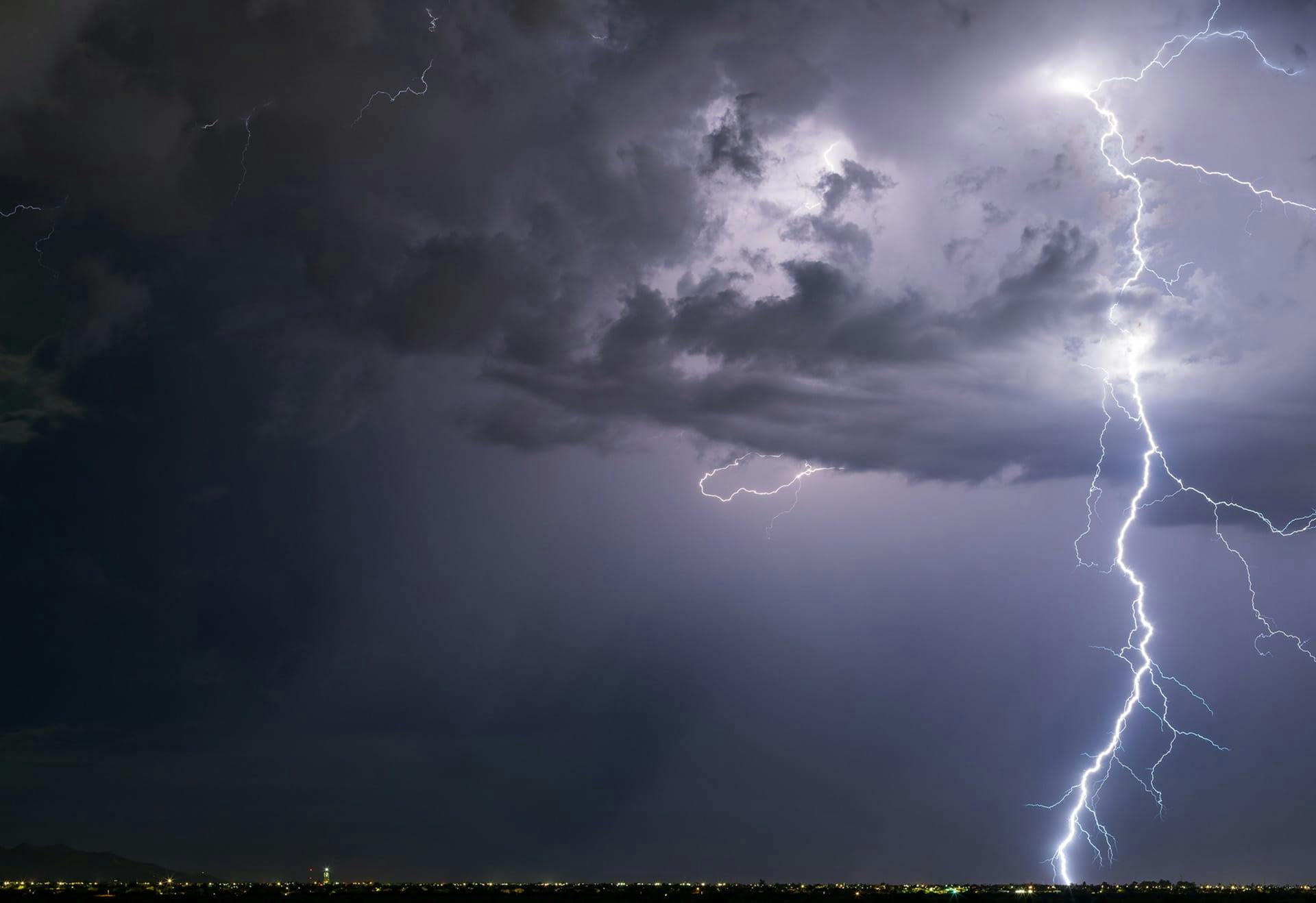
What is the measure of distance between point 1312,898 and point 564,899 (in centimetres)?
5815

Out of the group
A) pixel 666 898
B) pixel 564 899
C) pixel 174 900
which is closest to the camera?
pixel 174 900

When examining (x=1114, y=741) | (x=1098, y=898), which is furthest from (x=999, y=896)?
(x=1114, y=741)

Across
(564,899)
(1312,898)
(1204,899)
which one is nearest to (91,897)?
(564,899)

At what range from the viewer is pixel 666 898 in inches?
3706

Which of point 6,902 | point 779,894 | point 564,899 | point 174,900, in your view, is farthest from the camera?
point 779,894

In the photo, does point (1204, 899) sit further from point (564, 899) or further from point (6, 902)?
point (6, 902)

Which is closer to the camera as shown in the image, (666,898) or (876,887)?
(666,898)

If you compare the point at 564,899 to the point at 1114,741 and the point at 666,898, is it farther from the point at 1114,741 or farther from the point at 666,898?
the point at 1114,741

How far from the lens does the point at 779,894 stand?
348 feet

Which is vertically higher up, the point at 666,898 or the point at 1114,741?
the point at 1114,741

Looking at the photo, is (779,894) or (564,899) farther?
(779,894)

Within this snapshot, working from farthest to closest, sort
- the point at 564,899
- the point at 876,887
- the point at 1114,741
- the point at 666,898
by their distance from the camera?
the point at 876,887 → the point at 666,898 → the point at 564,899 → the point at 1114,741

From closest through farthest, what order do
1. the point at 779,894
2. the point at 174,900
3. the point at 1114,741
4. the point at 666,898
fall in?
the point at 1114,741 < the point at 174,900 < the point at 666,898 < the point at 779,894

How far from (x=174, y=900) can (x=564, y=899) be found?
26798 millimetres
